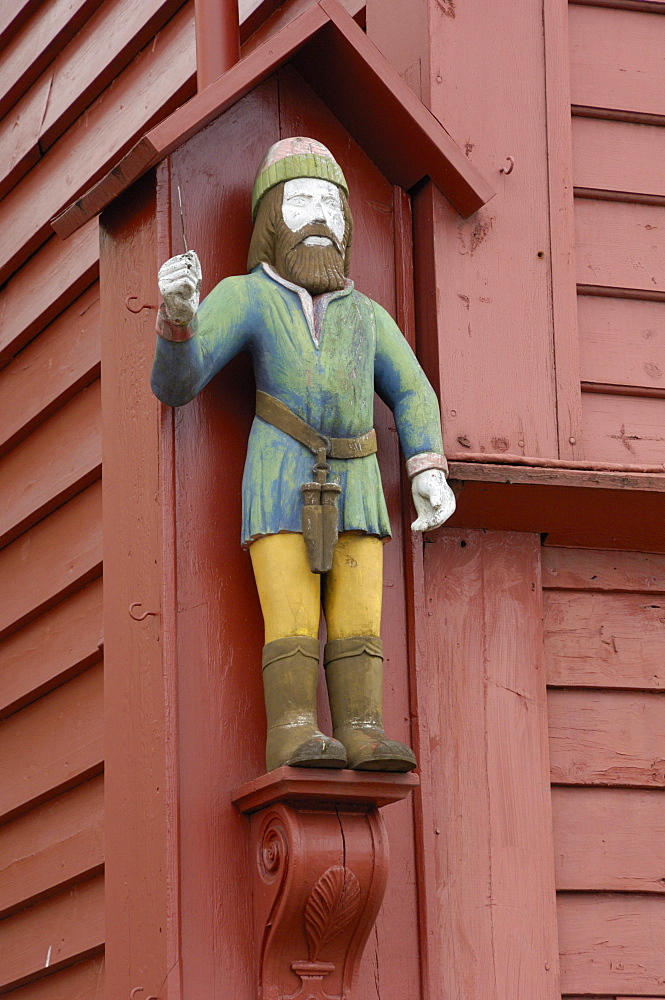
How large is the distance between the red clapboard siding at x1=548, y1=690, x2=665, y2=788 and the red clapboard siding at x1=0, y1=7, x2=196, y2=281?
2.16 meters

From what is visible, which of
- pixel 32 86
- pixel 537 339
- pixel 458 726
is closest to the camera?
pixel 458 726

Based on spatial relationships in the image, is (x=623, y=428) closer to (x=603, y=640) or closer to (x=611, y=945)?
(x=603, y=640)

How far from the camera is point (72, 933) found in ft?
14.2

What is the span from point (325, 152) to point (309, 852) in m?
1.60

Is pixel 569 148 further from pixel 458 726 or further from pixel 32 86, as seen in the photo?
pixel 32 86

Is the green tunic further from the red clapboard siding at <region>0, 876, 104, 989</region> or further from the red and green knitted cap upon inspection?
the red clapboard siding at <region>0, 876, 104, 989</region>

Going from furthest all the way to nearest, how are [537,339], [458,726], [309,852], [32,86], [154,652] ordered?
[32,86] → [537,339] → [458,726] → [154,652] → [309,852]

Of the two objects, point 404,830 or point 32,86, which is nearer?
point 404,830

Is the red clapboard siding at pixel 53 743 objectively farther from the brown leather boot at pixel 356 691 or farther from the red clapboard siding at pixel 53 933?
the brown leather boot at pixel 356 691

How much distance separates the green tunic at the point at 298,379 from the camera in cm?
364

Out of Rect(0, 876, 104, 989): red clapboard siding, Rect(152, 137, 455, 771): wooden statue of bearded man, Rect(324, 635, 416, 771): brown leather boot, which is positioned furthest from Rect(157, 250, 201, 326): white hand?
Rect(0, 876, 104, 989): red clapboard siding

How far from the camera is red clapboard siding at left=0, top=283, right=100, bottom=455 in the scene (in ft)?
16.0

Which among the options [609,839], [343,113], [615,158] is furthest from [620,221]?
[609,839]

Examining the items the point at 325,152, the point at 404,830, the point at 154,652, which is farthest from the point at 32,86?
the point at 404,830
